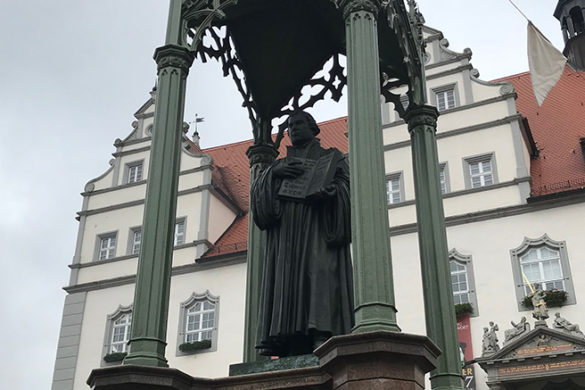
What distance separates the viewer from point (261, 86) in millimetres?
8047

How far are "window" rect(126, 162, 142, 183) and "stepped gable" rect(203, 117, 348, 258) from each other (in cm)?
237

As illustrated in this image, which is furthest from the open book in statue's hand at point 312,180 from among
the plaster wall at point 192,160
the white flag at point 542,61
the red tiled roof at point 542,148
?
the plaster wall at point 192,160

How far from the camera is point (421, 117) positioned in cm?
702

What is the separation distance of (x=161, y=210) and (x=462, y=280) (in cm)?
1434

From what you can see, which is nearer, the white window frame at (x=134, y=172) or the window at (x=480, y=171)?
the window at (x=480, y=171)

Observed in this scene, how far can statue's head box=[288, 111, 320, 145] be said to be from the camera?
6340 millimetres

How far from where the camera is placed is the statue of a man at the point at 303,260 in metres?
5.53

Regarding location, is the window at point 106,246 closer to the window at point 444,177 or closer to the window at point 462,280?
the window at point 444,177

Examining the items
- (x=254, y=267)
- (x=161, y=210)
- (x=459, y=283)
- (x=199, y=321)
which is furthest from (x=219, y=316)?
(x=161, y=210)

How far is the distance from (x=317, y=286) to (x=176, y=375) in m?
1.35

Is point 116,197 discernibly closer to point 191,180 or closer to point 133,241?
point 133,241

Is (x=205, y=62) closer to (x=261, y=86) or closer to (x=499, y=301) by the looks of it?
(x=261, y=86)

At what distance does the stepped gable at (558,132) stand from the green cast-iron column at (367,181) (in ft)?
47.0

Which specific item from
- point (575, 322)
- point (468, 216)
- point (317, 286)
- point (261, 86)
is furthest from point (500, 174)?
point (317, 286)
